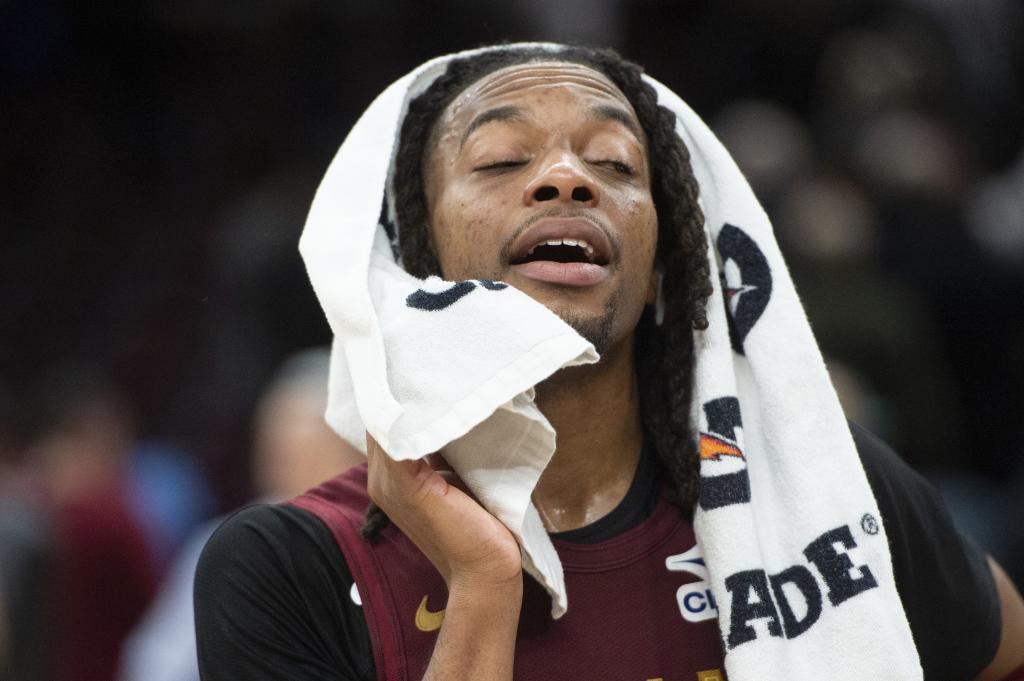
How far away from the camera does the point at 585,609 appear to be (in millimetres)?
1979

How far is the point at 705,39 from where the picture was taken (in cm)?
623

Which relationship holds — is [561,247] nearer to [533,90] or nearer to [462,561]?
[533,90]

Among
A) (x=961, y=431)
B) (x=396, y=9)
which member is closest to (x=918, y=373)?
(x=961, y=431)

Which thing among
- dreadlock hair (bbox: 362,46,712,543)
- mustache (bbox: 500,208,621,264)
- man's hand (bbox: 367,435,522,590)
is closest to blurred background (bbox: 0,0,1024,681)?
dreadlock hair (bbox: 362,46,712,543)

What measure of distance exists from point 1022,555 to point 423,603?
117 inches

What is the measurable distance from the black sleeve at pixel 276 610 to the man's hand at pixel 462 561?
134mm

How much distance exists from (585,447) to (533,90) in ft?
2.01

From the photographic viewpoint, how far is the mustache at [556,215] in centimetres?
209

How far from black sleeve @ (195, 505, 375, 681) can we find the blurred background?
172 cm

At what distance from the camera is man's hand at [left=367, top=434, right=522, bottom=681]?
180 centimetres

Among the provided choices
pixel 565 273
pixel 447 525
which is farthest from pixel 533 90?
pixel 447 525

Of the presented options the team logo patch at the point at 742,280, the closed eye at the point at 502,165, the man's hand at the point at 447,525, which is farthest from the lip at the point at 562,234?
the man's hand at the point at 447,525

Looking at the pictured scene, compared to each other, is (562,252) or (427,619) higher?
(562,252)

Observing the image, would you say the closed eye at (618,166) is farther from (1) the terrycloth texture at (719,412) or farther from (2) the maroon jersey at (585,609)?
(2) the maroon jersey at (585,609)
